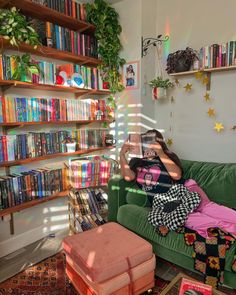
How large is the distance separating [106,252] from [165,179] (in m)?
0.84

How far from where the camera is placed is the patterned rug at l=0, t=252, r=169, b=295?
5.45 feet

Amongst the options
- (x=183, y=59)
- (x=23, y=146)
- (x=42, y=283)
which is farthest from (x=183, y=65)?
(x=42, y=283)

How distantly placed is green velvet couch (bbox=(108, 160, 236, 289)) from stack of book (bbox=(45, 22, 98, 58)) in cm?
133

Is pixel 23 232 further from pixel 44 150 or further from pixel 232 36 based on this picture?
pixel 232 36

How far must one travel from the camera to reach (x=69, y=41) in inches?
93.3

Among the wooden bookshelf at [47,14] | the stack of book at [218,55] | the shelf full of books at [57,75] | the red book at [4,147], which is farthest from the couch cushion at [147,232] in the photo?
the wooden bookshelf at [47,14]

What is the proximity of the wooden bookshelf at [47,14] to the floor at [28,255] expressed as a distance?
2085 millimetres

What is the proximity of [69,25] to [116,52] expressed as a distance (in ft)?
1.79

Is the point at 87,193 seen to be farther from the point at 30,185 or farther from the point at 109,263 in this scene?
the point at 109,263

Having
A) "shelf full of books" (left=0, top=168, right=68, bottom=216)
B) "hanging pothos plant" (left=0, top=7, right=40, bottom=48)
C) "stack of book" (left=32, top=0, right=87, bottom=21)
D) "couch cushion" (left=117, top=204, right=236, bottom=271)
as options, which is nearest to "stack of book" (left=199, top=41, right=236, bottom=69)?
"stack of book" (left=32, top=0, right=87, bottom=21)

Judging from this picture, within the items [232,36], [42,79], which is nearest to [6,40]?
[42,79]

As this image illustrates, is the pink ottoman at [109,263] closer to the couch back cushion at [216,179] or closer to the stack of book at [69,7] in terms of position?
the couch back cushion at [216,179]

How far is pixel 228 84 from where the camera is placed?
2234 mm

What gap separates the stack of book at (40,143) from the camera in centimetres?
200
